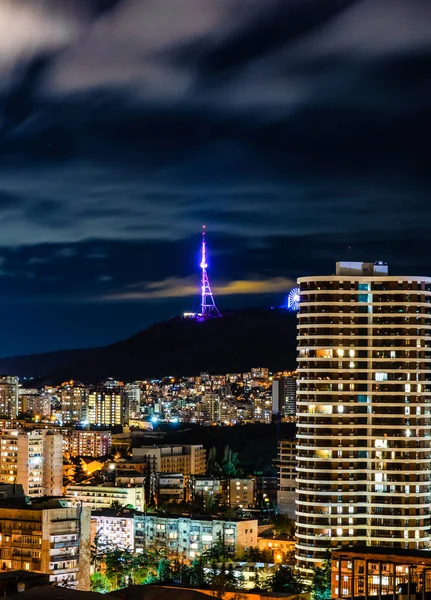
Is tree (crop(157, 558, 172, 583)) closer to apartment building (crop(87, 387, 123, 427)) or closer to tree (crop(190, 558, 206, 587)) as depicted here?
tree (crop(190, 558, 206, 587))

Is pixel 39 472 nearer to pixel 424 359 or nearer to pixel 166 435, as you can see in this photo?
pixel 424 359

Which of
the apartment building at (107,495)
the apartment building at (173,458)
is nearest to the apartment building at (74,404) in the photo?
the apartment building at (173,458)

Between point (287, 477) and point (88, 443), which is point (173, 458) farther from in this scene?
point (287, 477)

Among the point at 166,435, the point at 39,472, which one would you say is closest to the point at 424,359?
the point at 39,472

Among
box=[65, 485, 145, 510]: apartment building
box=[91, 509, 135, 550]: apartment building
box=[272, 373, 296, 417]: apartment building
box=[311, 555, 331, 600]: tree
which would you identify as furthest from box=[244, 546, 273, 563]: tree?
box=[272, 373, 296, 417]: apartment building

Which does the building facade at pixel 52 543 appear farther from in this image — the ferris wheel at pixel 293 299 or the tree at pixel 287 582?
the ferris wheel at pixel 293 299
